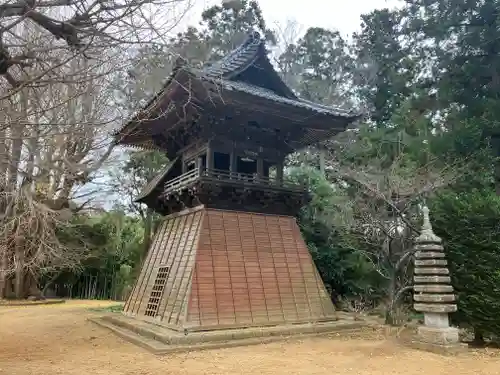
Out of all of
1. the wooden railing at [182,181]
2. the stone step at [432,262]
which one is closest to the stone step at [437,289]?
the stone step at [432,262]

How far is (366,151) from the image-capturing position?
19.2 meters

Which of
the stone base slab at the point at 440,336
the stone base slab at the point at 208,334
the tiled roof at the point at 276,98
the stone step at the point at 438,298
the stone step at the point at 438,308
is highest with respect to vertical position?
the tiled roof at the point at 276,98

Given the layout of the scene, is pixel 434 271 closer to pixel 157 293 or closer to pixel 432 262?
pixel 432 262

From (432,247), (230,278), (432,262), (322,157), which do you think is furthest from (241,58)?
(322,157)

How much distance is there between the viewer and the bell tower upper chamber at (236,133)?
418 inches

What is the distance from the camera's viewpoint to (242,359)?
769 centimetres

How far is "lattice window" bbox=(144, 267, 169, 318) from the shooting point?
10.9 metres

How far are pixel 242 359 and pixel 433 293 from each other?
4245 millimetres

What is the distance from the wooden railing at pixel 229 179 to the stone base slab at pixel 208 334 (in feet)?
11.8

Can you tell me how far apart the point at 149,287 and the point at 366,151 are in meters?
11.8

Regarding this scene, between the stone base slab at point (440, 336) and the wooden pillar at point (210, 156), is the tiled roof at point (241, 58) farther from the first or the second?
the stone base slab at point (440, 336)

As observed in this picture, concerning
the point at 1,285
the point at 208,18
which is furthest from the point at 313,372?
the point at 208,18

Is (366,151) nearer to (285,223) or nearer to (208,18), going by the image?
(285,223)

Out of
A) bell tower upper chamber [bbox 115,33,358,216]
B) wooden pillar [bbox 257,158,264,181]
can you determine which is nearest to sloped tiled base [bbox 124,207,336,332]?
bell tower upper chamber [bbox 115,33,358,216]
